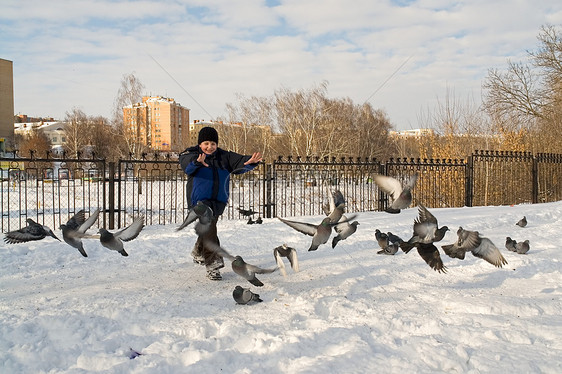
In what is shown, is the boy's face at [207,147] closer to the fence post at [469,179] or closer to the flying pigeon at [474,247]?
the flying pigeon at [474,247]

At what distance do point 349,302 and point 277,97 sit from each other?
1152 inches

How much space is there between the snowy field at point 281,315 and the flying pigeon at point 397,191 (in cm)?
91

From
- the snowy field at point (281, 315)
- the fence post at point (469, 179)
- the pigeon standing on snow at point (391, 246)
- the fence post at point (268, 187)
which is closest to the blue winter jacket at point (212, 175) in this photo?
the snowy field at point (281, 315)

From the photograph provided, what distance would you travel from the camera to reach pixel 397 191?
536 centimetres

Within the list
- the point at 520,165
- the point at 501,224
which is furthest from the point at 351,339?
the point at 520,165

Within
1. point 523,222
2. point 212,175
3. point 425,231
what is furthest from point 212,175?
point 523,222

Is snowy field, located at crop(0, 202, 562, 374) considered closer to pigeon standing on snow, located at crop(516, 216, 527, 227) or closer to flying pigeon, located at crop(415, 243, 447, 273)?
flying pigeon, located at crop(415, 243, 447, 273)

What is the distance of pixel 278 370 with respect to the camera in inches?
113

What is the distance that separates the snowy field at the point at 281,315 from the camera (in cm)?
298

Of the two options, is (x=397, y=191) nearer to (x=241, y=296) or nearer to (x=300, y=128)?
(x=241, y=296)

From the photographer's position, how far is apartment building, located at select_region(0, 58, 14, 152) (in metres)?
52.1

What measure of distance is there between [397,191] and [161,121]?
53.2m

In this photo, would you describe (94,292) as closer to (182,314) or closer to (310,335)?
(182,314)

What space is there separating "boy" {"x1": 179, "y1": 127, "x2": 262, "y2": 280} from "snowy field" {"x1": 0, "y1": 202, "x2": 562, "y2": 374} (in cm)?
39
